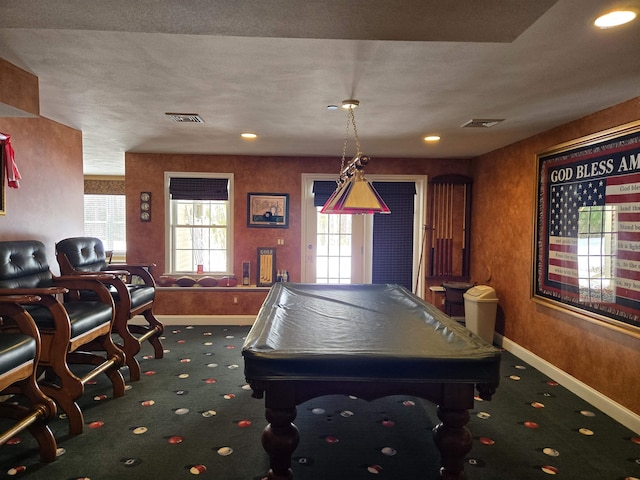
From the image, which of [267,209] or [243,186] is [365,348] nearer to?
[267,209]

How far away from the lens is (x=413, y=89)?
2717 millimetres

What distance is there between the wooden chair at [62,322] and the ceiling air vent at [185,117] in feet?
4.98

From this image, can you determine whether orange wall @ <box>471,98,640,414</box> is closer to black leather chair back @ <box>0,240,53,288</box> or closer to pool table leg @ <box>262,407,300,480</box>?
pool table leg @ <box>262,407,300,480</box>

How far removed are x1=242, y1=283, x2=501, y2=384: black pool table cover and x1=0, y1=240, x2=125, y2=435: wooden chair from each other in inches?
52.9

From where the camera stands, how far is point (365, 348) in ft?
6.42

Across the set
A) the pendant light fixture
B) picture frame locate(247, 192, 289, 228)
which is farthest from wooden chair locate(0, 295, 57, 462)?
picture frame locate(247, 192, 289, 228)

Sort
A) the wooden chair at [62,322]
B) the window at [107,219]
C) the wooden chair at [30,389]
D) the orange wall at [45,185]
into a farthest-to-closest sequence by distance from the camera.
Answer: the window at [107,219] < the orange wall at [45,185] < the wooden chair at [62,322] < the wooden chair at [30,389]

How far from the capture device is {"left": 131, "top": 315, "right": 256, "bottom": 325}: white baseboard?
5.46 metres

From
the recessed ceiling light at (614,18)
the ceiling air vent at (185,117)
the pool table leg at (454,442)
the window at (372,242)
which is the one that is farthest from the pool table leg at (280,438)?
the window at (372,242)

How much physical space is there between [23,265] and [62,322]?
90cm

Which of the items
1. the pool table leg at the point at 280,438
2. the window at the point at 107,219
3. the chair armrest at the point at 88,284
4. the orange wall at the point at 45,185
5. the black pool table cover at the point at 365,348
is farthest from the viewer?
the window at the point at 107,219

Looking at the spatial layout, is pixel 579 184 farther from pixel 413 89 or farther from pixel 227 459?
pixel 227 459

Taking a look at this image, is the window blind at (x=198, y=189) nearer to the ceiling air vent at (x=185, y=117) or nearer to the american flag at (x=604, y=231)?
the ceiling air vent at (x=185, y=117)

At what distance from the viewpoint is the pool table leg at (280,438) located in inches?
74.9
